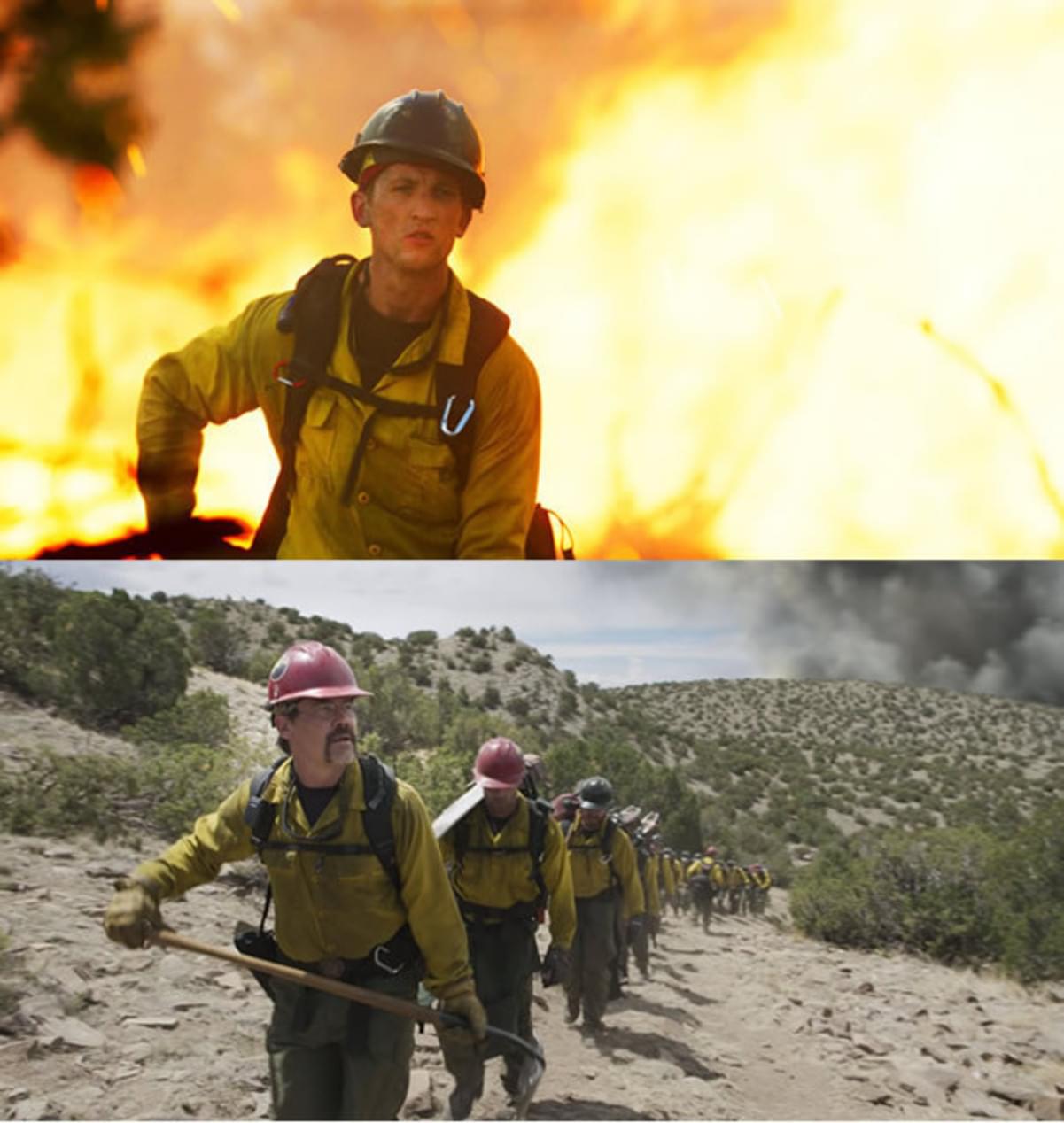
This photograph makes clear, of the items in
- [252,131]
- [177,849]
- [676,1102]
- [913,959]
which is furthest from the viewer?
[252,131]

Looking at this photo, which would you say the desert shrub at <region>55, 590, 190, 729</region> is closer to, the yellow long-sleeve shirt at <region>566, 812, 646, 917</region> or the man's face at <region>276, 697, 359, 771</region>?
the man's face at <region>276, 697, 359, 771</region>

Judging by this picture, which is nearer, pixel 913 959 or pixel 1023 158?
pixel 913 959

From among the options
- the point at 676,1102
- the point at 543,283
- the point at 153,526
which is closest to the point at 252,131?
the point at 543,283

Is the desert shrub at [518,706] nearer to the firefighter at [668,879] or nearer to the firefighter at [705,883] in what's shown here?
the firefighter at [668,879]

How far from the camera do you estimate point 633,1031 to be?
16.3ft

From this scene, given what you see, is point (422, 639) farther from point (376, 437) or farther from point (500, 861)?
point (500, 861)

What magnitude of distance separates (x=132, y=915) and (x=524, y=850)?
5.05 ft

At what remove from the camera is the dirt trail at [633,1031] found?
465 cm

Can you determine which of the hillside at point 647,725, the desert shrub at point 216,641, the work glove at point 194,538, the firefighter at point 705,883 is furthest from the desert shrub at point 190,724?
the firefighter at point 705,883

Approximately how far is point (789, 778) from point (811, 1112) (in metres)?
1.24

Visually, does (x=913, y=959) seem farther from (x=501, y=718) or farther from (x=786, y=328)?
(x=786, y=328)

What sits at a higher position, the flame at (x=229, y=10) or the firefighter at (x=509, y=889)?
the flame at (x=229, y=10)

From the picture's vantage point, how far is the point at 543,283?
545 cm

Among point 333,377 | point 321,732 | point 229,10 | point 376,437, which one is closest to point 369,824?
point 321,732
